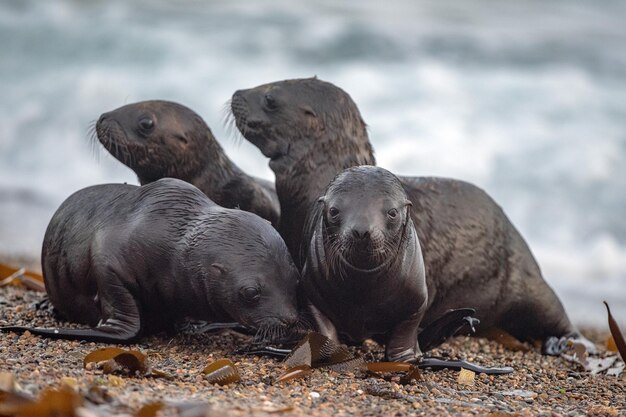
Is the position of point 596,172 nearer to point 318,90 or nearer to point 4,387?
point 318,90

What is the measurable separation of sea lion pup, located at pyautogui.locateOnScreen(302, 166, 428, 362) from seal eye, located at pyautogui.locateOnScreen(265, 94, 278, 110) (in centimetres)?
99

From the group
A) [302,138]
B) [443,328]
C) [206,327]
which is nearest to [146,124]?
[302,138]

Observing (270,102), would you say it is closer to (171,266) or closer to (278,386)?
(171,266)

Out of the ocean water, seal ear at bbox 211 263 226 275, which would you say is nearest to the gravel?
seal ear at bbox 211 263 226 275

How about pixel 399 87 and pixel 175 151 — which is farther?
pixel 399 87

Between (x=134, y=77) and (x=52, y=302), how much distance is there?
43.9 feet

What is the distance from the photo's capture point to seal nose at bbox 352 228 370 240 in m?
5.04

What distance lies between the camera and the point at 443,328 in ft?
20.6

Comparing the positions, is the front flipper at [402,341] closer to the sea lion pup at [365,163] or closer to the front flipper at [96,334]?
the sea lion pup at [365,163]

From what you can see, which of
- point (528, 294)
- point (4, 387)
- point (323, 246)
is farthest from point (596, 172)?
point (4, 387)

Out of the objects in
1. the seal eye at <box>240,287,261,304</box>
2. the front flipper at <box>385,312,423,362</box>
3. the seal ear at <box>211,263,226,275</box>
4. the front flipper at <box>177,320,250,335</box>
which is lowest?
the front flipper at <box>177,320,250,335</box>

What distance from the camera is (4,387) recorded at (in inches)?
157

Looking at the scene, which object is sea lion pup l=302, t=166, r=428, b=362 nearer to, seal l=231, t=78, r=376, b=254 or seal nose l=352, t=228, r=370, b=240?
seal nose l=352, t=228, r=370, b=240

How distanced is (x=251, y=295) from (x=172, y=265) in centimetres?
50
